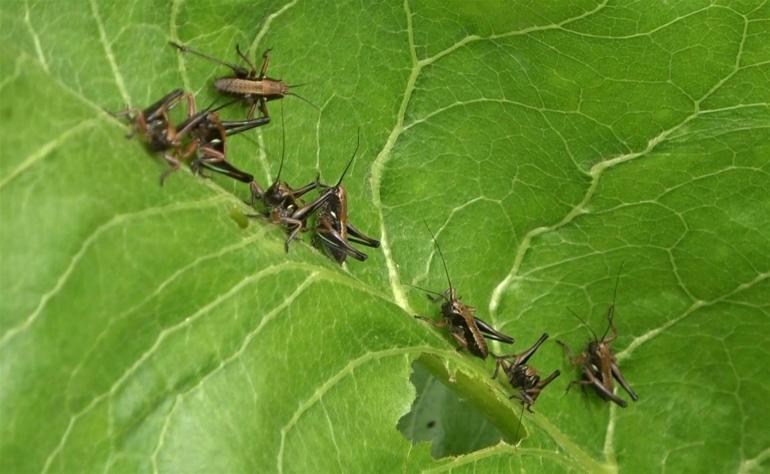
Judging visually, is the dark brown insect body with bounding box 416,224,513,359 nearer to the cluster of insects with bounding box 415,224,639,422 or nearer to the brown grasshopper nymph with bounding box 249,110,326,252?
the cluster of insects with bounding box 415,224,639,422

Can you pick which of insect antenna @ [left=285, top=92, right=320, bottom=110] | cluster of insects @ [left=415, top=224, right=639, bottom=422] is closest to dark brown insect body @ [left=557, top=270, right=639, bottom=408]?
cluster of insects @ [left=415, top=224, right=639, bottom=422]

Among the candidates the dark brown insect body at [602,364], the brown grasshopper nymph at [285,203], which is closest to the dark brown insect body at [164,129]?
the brown grasshopper nymph at [285,203]

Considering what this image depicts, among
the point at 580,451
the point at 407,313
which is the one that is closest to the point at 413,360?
the point at 407,313

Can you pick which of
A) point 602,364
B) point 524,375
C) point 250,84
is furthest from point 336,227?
point 602,364

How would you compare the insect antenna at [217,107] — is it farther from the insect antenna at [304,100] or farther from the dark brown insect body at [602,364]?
the dark brown insect body at [602,364]

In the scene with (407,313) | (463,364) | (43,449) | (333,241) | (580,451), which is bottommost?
(580,451)

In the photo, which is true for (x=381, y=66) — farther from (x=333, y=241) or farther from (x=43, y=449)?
(x=43, y=449)
